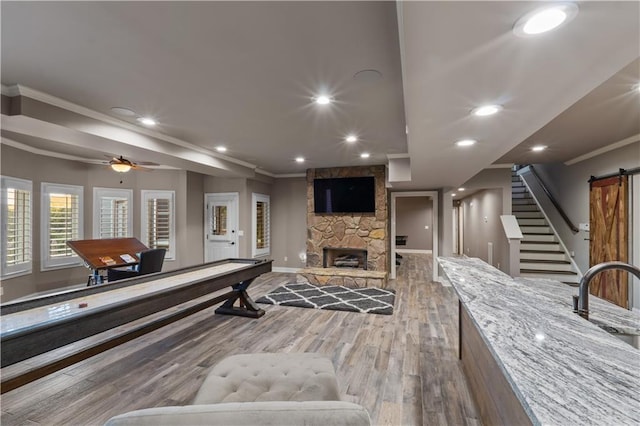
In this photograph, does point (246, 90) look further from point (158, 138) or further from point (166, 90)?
point (158, 138)

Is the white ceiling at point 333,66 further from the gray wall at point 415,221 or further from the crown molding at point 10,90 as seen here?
the gray wall at point 415,221

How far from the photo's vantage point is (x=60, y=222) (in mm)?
4941

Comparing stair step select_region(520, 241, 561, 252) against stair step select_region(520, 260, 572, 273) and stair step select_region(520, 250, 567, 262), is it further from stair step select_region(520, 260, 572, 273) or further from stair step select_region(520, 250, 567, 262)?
stair step select_region(520, 260, 572, 273)

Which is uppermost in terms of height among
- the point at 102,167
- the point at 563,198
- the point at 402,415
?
the point at 102,167

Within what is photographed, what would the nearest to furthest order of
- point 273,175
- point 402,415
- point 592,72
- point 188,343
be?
point 592,72 → point 402,415 → point 188,343 → point 273,175

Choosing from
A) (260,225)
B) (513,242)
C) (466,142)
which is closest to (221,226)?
(260,225)

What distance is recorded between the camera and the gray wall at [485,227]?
233 inches

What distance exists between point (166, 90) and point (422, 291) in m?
5.07

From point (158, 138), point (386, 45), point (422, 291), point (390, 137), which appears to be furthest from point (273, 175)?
point (386, 45)

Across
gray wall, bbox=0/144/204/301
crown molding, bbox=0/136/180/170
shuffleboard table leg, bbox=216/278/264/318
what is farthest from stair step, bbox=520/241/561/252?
crown molding, bbox=0/136/180/170

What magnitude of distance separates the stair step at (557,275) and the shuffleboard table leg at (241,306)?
5.14 meters

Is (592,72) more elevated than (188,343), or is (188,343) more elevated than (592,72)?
(592,72)

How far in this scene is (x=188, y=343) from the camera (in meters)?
3.10

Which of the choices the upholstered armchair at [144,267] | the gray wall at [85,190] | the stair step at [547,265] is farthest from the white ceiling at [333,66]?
the stair step at [547,265]
